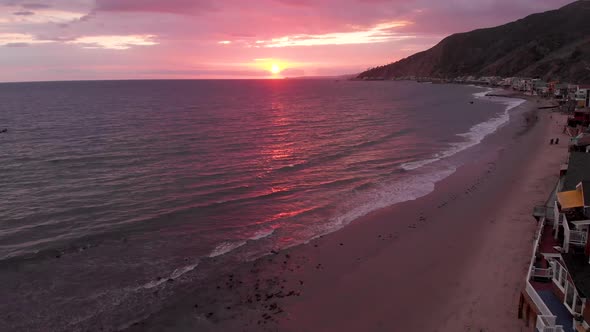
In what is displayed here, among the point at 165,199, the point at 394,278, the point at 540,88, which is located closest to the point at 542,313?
the point at 394,278

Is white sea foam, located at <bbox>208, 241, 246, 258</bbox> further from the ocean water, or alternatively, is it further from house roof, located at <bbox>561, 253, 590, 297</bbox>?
house roof, located at <bbox>561, 253, 590, 297</bbox>

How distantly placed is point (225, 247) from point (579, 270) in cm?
1596

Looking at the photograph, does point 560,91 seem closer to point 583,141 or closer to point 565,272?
point 583,141

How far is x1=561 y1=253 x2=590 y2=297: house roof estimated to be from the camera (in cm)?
1245

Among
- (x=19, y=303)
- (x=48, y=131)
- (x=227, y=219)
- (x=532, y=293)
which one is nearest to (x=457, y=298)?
(x=532, y=293)

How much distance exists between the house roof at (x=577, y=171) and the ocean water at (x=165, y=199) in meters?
12.0

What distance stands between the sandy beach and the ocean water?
1.69 meters

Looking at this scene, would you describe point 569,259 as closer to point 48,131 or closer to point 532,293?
point 532,293

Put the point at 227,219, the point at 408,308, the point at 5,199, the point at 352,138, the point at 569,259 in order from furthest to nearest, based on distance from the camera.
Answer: the point at 352,138 → the point at 5,199 → the point at 227,219 → the point at 408,308 → the point at 569,259

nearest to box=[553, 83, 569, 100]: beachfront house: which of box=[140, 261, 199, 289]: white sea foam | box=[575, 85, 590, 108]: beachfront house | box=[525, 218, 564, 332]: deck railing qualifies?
box=[575, 85, 590, 108]: beachfront house

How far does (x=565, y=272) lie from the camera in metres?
13.9

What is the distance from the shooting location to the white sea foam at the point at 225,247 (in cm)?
2215

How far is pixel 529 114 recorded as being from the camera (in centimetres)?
7712

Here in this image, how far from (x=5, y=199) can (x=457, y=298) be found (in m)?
31.5
